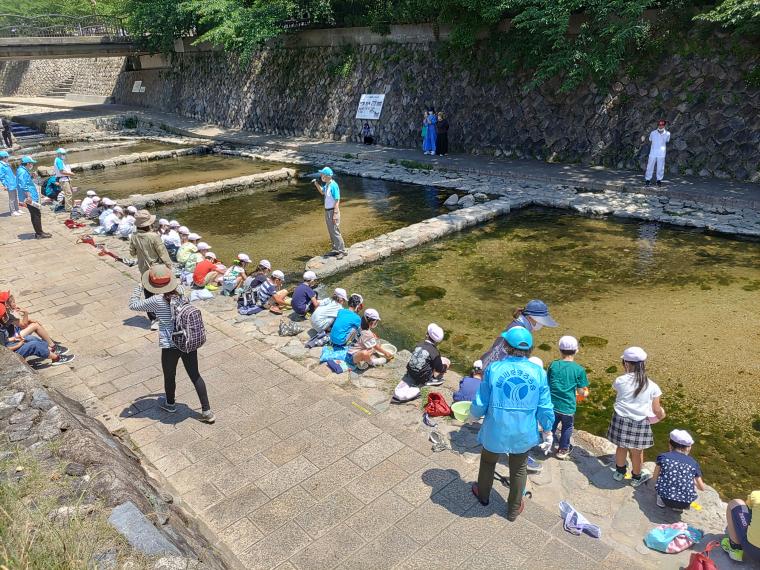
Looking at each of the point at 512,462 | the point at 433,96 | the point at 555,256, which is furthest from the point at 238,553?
the point at 433,96

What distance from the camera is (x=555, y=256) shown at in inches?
460

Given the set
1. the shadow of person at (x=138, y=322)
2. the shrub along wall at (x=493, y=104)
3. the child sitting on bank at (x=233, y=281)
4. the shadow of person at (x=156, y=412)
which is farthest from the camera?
the shrub along wall at (x=493, y=104)

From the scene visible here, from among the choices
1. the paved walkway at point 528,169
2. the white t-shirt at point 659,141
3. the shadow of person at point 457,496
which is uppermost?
the white t-shirt at point 659,141

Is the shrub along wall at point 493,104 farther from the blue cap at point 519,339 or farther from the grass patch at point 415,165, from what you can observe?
the blue cap at point 519,339

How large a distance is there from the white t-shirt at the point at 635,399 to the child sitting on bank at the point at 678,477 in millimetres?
322

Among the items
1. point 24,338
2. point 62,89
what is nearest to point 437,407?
point 24,338

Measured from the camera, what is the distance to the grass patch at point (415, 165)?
19.2 meters

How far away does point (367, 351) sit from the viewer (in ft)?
24.8

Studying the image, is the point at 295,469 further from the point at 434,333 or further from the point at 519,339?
the point at 519,339

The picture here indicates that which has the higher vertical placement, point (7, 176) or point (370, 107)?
point (370, 107)

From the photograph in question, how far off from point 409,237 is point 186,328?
741 cm

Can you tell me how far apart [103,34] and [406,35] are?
90.4ft

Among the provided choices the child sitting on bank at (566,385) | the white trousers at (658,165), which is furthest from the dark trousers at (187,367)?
the white trousers at (658,165)

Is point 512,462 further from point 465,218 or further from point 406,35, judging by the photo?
point 406,35
